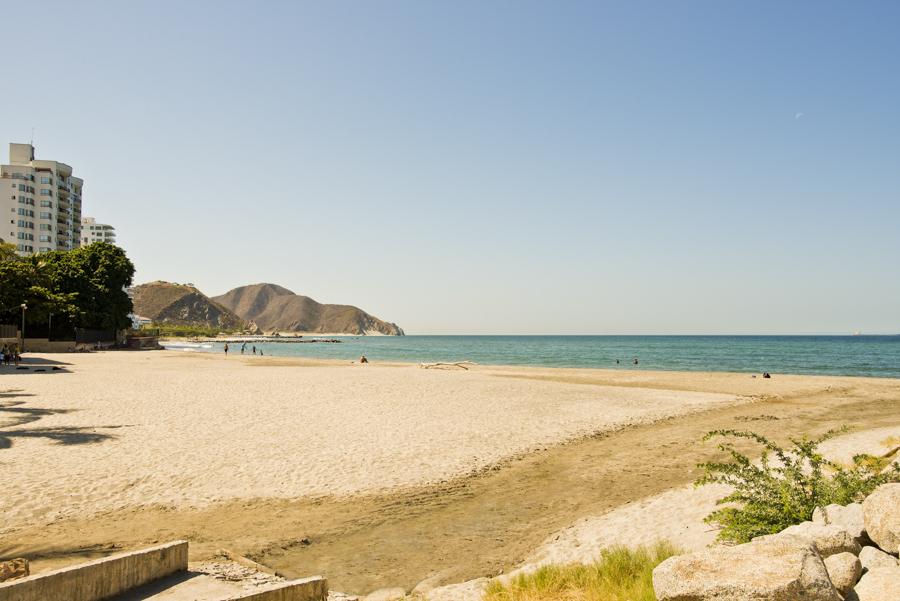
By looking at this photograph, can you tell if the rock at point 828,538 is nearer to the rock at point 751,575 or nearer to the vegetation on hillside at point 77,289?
the rock at point 751,575

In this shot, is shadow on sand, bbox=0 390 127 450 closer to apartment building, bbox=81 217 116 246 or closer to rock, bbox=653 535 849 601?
rock, bbox=653 535 849 601

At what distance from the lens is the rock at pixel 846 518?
5902 mm

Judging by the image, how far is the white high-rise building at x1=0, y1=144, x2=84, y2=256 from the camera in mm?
110688

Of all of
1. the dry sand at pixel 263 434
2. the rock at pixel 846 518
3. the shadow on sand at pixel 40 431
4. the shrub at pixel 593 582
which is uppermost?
the rock at pixel 846 518

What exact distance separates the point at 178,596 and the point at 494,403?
19.8m

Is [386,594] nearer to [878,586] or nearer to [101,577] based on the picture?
[101,577]

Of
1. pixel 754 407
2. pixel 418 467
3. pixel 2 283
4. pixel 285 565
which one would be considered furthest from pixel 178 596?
pixel 2 283

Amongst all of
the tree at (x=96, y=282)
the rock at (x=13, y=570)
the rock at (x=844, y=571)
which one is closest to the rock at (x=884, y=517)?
the rock at (x=844, y=571)

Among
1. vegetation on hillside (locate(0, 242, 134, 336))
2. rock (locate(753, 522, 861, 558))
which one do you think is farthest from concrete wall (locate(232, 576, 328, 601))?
vegetation on hillside (locate(0, 242, 134, 336))

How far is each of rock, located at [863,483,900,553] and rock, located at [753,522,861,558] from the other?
0.75 feet

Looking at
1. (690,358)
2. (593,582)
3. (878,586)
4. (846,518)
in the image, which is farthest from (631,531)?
(690,358)

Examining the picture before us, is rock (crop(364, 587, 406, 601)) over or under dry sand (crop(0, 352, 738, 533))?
under

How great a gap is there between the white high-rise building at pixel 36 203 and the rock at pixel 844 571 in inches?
5222

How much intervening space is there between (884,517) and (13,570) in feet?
32.4
